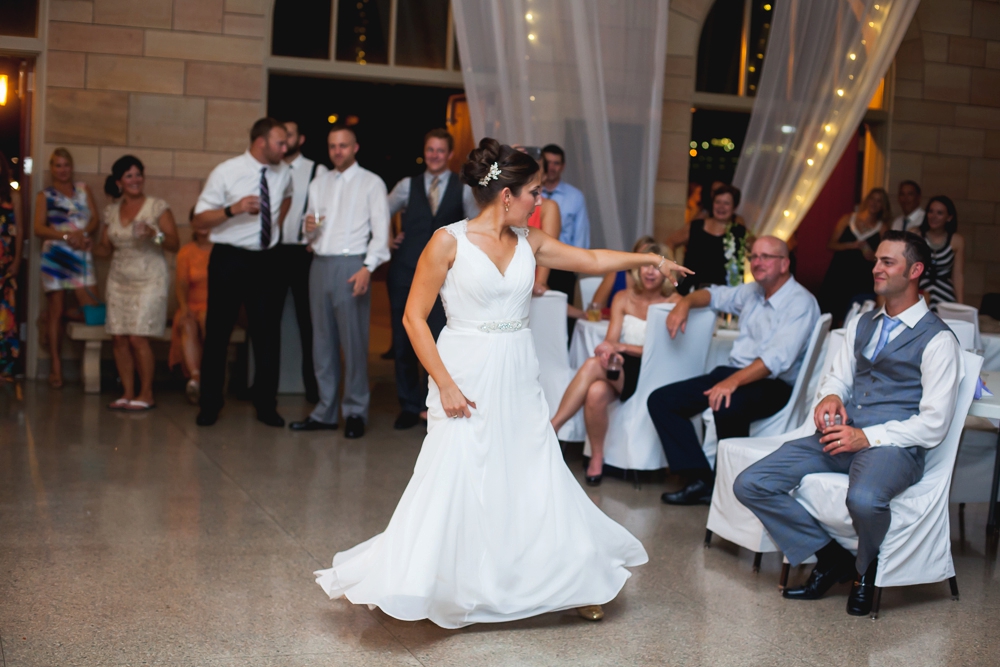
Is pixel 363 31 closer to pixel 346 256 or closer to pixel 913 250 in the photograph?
pixel 346 256

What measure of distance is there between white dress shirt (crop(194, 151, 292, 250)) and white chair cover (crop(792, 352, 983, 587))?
12.0 ft

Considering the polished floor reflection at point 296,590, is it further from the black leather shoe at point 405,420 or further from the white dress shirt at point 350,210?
the white dress shirt at point 350,210

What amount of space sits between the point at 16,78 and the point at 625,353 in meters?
5.07

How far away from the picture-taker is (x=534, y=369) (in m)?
3.19

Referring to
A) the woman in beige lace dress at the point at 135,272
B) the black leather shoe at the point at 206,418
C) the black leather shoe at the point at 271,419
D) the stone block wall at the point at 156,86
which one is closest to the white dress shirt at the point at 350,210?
the black leather shoe at the point at 271,419

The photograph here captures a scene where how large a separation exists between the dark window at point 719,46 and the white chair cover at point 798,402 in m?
4.38

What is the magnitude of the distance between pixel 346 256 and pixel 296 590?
2880 mm

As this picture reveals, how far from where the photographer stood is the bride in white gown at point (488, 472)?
296cm

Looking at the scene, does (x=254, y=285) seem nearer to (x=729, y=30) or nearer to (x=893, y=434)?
(x=893, y=434)

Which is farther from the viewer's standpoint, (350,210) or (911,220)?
(911,220)

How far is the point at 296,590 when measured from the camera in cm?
335

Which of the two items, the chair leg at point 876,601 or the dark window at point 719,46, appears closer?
the chair leg at point 876,601

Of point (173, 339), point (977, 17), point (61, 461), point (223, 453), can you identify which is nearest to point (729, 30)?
point (977, 17)

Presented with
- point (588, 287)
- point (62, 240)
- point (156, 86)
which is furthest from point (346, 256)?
point (156, 86)
